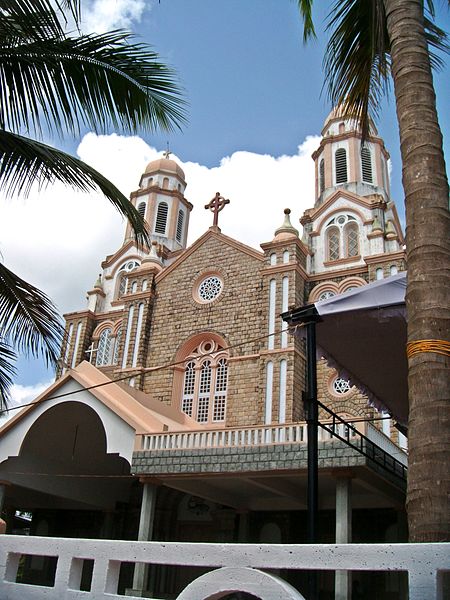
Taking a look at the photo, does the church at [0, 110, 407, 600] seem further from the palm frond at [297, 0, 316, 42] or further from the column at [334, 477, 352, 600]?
the palm frond at [297, 0, 316, 42]

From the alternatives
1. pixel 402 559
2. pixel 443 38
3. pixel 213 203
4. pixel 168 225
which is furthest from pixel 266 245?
pixel 402 559

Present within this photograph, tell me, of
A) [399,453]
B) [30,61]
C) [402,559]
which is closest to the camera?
[402,559]

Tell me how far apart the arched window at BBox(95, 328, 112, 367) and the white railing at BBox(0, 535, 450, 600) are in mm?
22240

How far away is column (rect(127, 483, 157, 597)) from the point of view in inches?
510

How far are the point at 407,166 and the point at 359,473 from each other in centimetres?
884

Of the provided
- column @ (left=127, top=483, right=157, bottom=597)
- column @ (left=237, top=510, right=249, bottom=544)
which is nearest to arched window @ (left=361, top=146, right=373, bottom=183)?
column @ (left=237, top=510, right=249, bottom=544)

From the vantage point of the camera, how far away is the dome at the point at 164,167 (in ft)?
111

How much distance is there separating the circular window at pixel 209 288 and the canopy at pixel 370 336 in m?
14.2

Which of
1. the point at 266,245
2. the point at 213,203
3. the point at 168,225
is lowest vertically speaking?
the point at 266,245

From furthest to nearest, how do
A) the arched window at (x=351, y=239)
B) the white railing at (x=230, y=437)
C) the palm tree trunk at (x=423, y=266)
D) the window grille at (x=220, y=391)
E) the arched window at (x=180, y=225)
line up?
the arched window at (x=180, y=225), the arched window at (x=351, y=239), the window grille at (x=220, y=391), the white railing at (x=230, y=437), the palm tree trunk at (x=423, y=266)

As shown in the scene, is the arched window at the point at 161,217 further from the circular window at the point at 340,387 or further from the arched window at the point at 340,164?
the circular window at the point at 340,387

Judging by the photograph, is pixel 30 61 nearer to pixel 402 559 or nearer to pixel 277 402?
pixel 402 559

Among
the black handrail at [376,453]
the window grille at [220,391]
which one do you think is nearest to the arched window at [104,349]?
the window grille at [220,391]

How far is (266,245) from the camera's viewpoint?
23969 mm
